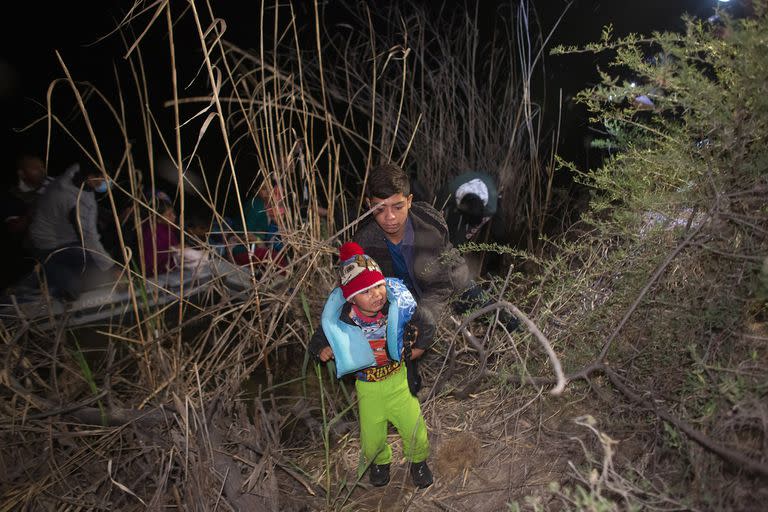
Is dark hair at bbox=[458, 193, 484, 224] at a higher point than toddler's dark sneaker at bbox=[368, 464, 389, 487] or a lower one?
higher

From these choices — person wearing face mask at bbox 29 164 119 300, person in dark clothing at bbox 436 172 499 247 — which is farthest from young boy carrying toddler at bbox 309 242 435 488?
person wearing face mask at bbox 29 164 119 300

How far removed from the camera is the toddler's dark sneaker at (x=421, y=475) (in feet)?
6.82

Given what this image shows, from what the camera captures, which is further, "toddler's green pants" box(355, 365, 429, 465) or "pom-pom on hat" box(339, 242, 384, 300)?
"toddler's green pants" box(355, 365, 429, 465)

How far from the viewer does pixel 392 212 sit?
2047 millimetres

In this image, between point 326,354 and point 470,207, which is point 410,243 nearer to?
point 326,354

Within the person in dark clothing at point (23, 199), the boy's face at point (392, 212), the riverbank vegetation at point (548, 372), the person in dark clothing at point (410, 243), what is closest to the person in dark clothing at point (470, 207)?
the riverbank vegetation at point (548, 372)

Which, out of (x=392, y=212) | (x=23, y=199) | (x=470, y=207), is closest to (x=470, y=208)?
(x=470, y=207)

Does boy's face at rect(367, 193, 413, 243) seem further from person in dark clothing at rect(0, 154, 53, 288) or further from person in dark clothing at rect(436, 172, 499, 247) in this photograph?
person in dark clothing at rect(0, 154, 53, 288)

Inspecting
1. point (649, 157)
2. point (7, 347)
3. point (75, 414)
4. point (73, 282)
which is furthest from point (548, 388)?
point (73, 282)

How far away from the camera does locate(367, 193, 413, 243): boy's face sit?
2033 mm

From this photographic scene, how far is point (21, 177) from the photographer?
4.12 m

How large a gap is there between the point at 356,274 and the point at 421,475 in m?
0.80

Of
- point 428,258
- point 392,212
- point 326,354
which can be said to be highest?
point 392,212

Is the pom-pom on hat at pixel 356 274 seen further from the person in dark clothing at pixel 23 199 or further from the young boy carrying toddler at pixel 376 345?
the person in dark clothing at pixel 23 199
